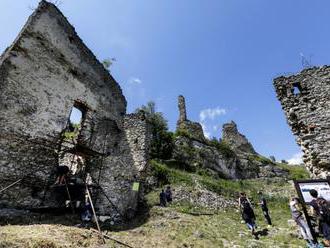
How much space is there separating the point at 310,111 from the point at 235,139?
2599 centimetres

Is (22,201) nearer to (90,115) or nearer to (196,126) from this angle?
(90,115)

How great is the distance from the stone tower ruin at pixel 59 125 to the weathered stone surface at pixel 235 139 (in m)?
22.0

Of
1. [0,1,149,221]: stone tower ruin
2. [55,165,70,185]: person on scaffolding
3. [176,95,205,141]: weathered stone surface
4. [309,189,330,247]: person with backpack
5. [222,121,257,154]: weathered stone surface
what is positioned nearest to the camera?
[309,189,330,247]: person with backpack

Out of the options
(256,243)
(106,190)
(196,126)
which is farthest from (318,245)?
(196,126)

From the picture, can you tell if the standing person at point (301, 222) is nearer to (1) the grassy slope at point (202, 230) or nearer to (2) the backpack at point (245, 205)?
(1) the grassy slope at point (202, 230)

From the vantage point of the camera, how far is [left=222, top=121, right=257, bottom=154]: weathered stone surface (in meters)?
34.1

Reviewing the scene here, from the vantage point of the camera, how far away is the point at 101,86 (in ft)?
48.2

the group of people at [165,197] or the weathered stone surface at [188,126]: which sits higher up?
the weathered stone surface at [188,126]

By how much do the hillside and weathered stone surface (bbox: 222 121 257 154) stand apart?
59.5 feet

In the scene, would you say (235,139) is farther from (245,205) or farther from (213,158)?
(245,205)

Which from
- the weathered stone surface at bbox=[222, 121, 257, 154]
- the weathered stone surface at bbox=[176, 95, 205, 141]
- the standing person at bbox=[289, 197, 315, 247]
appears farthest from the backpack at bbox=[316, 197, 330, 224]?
the weathered stone surface at bbox=[222, 121, 257, 154]

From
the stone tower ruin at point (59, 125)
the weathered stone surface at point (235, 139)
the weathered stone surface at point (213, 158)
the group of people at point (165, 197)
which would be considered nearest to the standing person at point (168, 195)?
the group of people at point (165, 197)

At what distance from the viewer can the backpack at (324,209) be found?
6.09 meters

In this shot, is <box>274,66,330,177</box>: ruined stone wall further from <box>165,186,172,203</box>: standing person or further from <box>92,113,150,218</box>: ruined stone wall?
<box>92,113,150,218</box>: ruined stone wall
